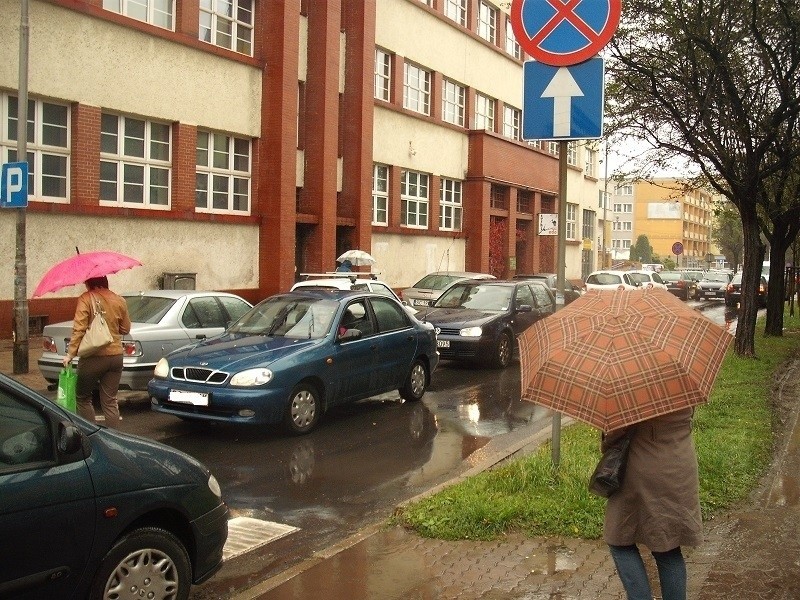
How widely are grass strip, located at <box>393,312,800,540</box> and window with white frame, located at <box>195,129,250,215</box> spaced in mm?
14307

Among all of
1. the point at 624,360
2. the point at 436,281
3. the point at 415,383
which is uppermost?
the point at 624,360

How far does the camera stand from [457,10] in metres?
34.0

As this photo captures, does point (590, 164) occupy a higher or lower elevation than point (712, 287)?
higher

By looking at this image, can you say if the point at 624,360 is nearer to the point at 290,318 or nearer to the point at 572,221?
the point at 290,318

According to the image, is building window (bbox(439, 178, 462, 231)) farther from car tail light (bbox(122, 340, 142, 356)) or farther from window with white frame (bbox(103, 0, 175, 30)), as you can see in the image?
car tail light (bbox(122, 340, 142, 356))

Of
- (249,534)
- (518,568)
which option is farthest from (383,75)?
(518,568)

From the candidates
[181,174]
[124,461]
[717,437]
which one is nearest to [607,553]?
[124,461]

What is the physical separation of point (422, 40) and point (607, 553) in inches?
1099

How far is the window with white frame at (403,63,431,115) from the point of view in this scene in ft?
101

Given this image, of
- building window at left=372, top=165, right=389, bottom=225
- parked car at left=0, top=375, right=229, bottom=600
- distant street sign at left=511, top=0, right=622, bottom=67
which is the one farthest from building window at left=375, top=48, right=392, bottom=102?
Answer: parked car at left=0, top=375, right=229, bottom=600

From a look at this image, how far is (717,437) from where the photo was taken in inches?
332

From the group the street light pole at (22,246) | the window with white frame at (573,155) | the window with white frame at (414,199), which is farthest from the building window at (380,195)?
the window with white frame at (573,155)

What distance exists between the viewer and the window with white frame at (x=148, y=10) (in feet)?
61.7

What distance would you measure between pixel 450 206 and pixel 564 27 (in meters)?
27.8
